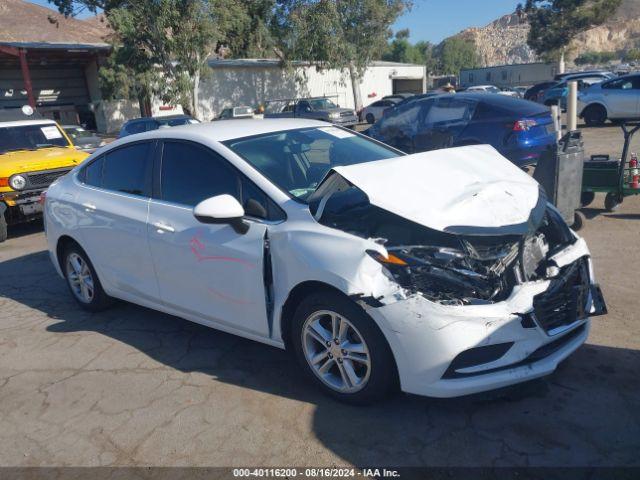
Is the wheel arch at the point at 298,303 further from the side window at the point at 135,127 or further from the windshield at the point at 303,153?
the side window at the point at 135,127

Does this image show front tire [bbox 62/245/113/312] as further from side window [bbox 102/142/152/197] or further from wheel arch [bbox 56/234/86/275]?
side window [bbox 102/142/152/197]

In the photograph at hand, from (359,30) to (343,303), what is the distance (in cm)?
3364

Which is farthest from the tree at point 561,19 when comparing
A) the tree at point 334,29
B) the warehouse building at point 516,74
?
the tree at point 334,29

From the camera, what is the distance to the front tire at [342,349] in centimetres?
304

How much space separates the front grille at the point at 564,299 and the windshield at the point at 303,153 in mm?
1538

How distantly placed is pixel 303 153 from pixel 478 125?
537cm

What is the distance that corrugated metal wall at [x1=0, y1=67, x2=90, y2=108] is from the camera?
33656 mm

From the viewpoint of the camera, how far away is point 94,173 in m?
5.00

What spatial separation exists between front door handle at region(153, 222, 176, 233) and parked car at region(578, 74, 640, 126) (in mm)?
17940

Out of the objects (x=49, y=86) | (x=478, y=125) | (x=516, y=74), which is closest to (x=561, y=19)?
(x=516, y=74)

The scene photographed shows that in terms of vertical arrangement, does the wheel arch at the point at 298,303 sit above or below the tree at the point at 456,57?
below

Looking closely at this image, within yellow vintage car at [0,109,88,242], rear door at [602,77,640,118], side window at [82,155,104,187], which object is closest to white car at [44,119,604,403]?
side window at [82,155,104,187]

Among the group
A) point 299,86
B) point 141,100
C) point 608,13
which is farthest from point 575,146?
point 608,13

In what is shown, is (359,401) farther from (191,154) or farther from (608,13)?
(608,13)
